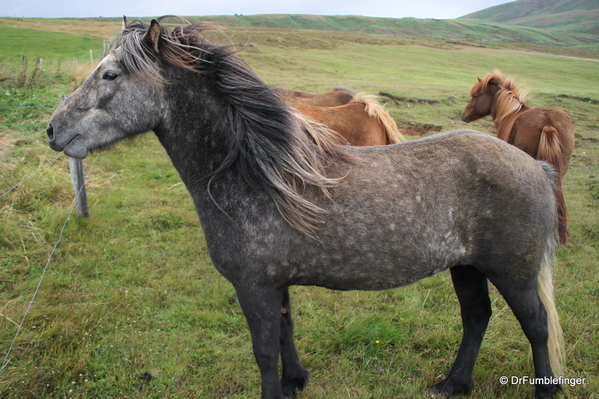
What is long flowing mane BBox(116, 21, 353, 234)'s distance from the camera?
2355mm

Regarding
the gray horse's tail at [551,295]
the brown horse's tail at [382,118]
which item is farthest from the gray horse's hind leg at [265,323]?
the brown horse's tail at [382,118]

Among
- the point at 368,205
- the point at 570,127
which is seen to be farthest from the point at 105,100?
the point at 570,127

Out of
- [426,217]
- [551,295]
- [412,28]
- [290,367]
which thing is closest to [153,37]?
[426,217]

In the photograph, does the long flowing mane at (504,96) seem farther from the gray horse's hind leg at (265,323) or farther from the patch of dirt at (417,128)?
the gray horse's hind leg at (265,323)

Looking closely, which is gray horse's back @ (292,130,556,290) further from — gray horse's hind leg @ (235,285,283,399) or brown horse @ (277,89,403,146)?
brown horse @ (277,89,403,146)

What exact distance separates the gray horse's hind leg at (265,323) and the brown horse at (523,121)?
379cm

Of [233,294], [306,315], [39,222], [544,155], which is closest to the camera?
[306,315]

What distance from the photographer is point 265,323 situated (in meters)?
2.49

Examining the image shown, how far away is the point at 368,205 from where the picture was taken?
2.40 meters

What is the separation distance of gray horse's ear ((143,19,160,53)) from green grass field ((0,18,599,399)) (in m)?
0.73

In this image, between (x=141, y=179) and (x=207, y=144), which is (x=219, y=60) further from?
(x=141, y=179)

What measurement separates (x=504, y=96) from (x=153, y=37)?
725 cm

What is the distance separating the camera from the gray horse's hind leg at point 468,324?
310 cm

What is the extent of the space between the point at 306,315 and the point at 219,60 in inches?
105
